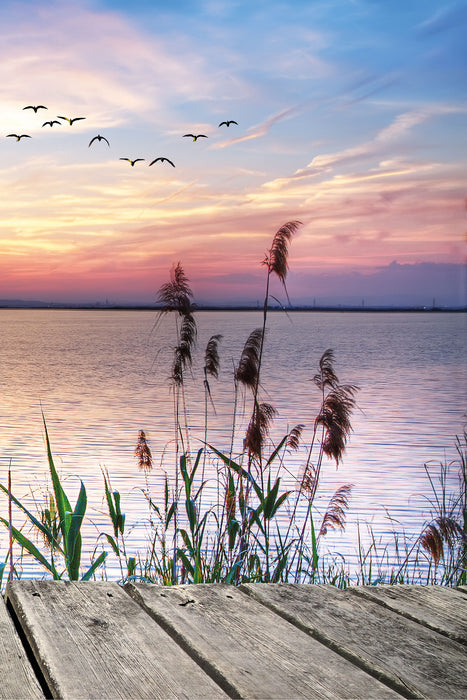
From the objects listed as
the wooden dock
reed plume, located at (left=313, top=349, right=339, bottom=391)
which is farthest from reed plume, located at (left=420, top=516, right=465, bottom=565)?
the wooden dock

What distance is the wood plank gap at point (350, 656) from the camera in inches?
83.3

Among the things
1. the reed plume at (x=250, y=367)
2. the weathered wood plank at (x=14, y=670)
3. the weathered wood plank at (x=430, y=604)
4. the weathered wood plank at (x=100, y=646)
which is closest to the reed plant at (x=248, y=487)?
the reed plume at (x=250, y=367)

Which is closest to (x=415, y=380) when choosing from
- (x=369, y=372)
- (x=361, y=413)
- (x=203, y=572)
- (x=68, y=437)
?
(x=369, y=372)

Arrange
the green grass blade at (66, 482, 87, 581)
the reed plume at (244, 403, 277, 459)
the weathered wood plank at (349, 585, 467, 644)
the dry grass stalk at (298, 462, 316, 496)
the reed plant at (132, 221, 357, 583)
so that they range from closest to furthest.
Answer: the weathered wood plank at (349, 585, 467, 644), the green grass blade at (66, 482, 87, 581), the reed plant at (132, 221, 357, 583), the reed plume at (244, 403, 277, 459), the dry grass stalk at (298, 462, 316, 496)

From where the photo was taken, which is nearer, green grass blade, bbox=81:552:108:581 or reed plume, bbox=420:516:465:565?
green grass blade, bbox=81:552:108:581

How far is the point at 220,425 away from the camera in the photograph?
20.3m

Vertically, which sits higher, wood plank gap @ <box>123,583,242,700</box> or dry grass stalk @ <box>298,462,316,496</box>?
wood plank gap @ <box>123,583,242,700</box>

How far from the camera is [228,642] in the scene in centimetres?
237

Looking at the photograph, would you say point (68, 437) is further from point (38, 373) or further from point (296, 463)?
point (38, 373)

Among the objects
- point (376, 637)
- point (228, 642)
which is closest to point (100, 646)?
point (228, 642)

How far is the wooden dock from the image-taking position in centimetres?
206

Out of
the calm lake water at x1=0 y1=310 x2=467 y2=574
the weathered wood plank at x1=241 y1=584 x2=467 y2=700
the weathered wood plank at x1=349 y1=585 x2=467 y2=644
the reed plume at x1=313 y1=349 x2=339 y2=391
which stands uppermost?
the reed plume at x1=313 y1=349 x2=339 y2=391

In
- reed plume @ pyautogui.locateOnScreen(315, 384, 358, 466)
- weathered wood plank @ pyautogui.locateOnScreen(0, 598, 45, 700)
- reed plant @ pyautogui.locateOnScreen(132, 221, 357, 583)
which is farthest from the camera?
reed plume @ pyautogui.locateOnScreen(315, 384, 358, 466)

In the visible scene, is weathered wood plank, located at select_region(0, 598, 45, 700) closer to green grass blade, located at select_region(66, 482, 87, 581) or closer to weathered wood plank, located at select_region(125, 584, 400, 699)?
weathered wood plank, located at select_region(125, 584, 400, 699)
